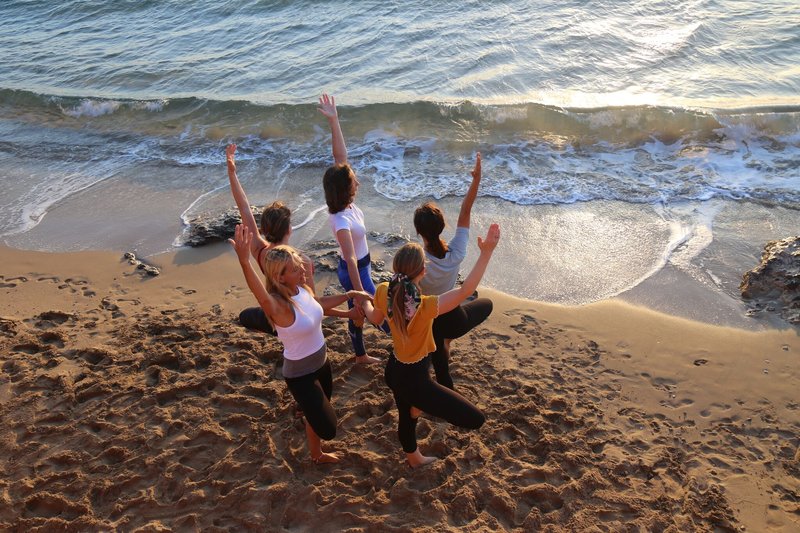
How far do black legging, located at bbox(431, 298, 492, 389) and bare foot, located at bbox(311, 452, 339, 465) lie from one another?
98 centimetres

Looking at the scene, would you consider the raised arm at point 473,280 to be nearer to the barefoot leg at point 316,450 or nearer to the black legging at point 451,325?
the black legging at point 451,325

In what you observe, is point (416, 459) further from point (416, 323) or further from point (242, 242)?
point (242, 242)

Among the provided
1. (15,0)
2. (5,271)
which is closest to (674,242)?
(5,271)

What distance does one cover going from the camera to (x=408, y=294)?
397 centimetres

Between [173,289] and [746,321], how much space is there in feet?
19.3

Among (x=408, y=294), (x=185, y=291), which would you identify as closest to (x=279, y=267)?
(x=408, y=294)

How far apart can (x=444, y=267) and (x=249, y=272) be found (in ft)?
4.94

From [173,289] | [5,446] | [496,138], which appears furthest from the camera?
[496,138]

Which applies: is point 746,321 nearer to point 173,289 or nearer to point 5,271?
point 173,289

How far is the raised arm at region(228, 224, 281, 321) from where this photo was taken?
3.79m

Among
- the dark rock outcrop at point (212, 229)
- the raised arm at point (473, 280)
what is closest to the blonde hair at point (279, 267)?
the raised arm at point (473, 280)

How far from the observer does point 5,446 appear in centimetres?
479

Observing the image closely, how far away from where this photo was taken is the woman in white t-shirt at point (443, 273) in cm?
459

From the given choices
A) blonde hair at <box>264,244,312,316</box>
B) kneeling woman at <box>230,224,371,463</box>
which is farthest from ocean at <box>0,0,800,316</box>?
blonde hair at <box>264,244,312,316</box>
